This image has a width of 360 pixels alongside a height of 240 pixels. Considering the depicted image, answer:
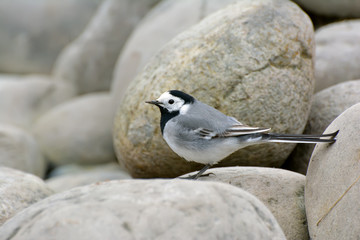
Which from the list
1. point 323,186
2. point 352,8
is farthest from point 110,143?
point 323,186

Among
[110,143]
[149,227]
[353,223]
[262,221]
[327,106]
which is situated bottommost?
[110,143]

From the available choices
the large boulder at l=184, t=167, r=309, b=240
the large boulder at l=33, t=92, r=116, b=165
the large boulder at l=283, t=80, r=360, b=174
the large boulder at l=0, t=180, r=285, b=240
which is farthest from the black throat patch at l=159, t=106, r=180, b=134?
the large boulder at l=33, t=92, r=116, b=165

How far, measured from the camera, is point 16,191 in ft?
13.1

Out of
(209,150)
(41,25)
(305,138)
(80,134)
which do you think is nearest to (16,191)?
(209,150)

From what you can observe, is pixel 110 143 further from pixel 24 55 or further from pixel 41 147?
pixel 24 55

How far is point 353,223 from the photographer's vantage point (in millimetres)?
3014

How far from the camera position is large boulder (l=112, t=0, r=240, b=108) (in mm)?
6816

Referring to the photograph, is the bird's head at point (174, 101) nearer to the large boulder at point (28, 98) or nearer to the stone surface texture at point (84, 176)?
the stone surface texture at point (84, 176)

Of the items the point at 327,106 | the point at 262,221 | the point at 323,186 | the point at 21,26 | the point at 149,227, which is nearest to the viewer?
the point at 149,227

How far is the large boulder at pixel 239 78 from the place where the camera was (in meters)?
4.59

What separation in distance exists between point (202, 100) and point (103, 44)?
463 centimetres

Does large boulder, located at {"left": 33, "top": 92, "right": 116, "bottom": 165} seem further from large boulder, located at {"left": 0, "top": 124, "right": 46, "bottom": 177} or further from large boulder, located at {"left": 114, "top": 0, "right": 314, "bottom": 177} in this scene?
large boulder, located at {"left": 114, "top": 0, "right": 314, "bottom": 177}

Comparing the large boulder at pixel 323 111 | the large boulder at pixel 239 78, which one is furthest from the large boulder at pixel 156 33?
the large boulder at pixel 323 111

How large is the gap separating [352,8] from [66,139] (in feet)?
15.6
